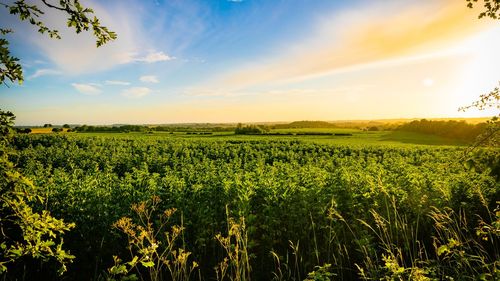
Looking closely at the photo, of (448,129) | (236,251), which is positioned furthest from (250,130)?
(236,251)

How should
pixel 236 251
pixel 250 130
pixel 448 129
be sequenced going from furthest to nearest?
pixel 250 130 → pixel 448 129 → pixel 236 251

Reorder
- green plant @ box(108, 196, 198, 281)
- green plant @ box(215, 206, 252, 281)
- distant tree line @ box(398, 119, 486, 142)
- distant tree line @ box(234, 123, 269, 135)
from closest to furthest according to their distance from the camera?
green plant @ box(108, 196, 198, 281) < green plant @ box(215, 206, 252, 281) < distant tree line @ box(398, 119, 486, 142) < distant tree line @ box(234, 123, 269, 135)

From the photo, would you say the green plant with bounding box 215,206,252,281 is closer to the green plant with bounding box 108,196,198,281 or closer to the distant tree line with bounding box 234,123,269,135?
the green plant with bounding box 108,196,198,281

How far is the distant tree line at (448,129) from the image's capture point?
58844 millimetres

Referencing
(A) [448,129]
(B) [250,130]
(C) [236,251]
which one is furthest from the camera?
(B) [250,130]

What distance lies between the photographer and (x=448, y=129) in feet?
214

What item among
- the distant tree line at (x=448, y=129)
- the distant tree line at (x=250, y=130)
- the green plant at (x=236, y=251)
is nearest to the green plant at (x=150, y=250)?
the green plant at (x=236, y=251)

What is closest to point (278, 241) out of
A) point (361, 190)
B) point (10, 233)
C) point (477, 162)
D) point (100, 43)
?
point (361, 190)

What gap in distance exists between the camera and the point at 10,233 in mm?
7078

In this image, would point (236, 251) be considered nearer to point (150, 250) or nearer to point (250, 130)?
point (150, 250)

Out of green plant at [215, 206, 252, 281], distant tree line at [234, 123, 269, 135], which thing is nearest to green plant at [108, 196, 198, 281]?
green plant at [215, 206, 252, 281]

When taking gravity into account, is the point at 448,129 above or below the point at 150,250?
above

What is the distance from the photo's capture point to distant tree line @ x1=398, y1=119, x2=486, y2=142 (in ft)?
193

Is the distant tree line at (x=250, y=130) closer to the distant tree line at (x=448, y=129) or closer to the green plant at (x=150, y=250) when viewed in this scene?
the distant tree line at (x=448, y=129)
